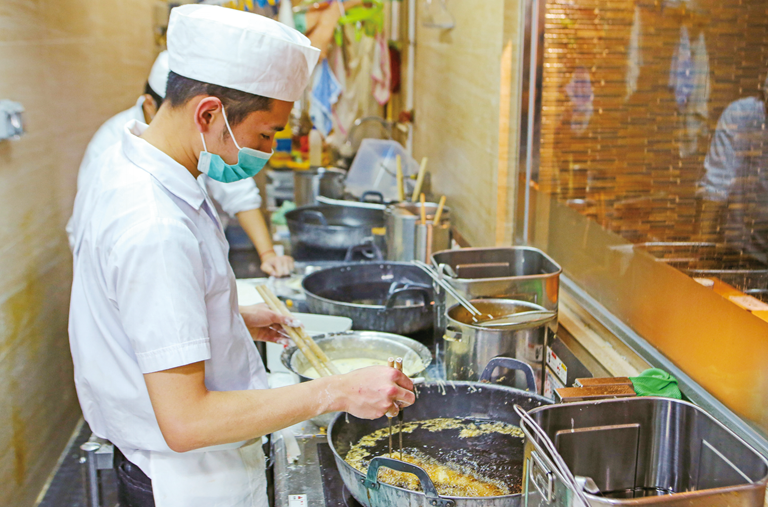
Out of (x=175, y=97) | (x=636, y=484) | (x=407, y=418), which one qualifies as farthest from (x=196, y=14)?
(x=636, y=484)

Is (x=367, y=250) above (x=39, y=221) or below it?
below

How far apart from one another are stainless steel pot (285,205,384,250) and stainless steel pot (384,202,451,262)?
0.33m

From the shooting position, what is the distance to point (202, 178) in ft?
8.91

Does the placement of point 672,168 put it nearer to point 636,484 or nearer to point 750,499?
point 636,484

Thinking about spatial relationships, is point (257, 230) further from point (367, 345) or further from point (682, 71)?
point (682, 71)

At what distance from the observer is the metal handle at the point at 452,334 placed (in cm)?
165

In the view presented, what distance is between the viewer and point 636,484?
1.17 metres

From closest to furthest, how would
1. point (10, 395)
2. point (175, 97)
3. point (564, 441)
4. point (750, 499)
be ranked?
point (750, 499) < point (564, 441) < point (175, 97) < point (10, 395)

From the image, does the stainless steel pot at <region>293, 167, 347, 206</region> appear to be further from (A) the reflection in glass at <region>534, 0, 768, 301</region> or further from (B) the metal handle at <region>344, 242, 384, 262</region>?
(A) the reflection in glass at <region>534, 0, 768, 301</region>

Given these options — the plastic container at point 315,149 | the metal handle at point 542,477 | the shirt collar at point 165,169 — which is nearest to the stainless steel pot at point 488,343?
the metal handle at point 542,477

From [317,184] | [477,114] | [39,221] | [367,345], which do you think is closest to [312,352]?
[367,345]

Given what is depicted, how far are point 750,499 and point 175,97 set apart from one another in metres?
1.14

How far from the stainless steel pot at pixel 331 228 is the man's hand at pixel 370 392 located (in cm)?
178

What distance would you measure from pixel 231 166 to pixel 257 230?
5.86 ft
